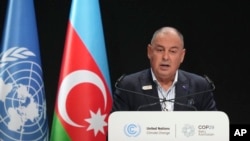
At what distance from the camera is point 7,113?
10.6ft

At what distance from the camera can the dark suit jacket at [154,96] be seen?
228 cm

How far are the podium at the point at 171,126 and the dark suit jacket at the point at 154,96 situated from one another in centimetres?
38

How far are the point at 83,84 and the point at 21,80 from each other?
503 mm

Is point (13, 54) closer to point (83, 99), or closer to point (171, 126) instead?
point (83, 99)

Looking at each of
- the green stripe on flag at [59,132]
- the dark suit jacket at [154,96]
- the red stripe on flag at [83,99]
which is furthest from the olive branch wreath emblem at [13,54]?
the dark suit jacket at [154,96]

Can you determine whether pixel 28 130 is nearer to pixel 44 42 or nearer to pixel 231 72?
pixel 44 42

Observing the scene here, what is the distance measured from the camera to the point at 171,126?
1.77 m

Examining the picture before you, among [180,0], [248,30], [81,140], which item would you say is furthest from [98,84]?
[248,30]

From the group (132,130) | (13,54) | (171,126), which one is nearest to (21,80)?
(13,54)

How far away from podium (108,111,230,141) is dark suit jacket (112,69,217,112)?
38 cm

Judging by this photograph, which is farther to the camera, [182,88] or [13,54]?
[13,54]

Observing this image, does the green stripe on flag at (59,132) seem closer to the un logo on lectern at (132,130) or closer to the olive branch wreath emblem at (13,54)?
the olive branch wreath emblem at (13,54)

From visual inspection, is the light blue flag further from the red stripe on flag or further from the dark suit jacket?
the dark suit jacket

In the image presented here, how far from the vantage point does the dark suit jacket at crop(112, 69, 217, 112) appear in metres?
2.28
